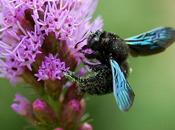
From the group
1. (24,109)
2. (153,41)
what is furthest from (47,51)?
(153,41)

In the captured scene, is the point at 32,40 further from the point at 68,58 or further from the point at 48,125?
the point at 48,125

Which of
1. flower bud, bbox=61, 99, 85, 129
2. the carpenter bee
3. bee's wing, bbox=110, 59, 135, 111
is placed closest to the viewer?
bee's wing, bbox=110, 59, 135, 111

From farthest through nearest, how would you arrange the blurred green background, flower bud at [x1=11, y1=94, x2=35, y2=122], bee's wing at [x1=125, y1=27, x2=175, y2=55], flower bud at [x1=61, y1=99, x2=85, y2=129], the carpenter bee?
the blurred green background, bee's wing at [x1=125, y1=27, x2=175, y2=55], flower bud at [x1=11, y1=94, x2=35, y2=122], flower bud at [x1=61, y1=99, x2=85, y2=129], the carpenter bee

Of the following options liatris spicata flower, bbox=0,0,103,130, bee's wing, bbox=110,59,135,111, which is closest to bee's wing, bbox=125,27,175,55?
liatris spicata flower, bbox=0,0,103,130

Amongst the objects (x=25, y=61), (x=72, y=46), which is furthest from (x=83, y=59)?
(x=25, y=61)

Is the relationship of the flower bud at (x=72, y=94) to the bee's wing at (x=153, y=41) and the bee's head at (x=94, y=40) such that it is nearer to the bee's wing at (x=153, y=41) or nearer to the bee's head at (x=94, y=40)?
the bee's head at (x=94, y=40)

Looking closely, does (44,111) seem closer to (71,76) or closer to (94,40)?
(71,76)

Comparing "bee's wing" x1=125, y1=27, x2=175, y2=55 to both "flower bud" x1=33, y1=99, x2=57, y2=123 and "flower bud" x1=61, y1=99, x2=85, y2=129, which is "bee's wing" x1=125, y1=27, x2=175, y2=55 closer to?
"flower bud" x1=61, y1=99, x2=85, y2=129
